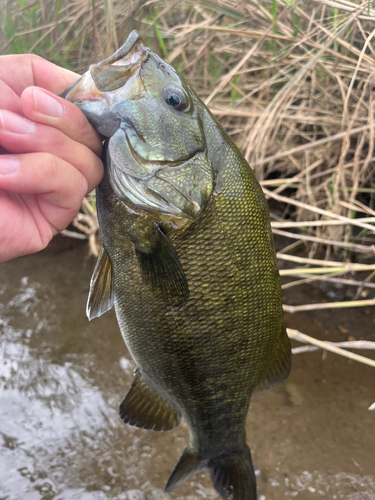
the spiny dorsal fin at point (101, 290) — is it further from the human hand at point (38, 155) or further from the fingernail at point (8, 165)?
the fingernail at point (8, 165)

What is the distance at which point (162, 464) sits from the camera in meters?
1.82

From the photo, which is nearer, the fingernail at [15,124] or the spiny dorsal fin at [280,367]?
the fingernail at [15,124]

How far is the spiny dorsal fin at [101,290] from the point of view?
1134mm

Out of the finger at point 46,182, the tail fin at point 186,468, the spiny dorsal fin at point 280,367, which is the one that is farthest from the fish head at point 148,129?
the tail fin at point 186,468

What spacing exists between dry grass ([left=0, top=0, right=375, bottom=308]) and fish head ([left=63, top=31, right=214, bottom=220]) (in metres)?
1.32

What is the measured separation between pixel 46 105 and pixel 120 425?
1662mm

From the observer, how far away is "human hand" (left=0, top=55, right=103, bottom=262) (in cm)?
86

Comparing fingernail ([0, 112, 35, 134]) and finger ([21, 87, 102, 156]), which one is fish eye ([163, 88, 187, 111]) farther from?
fingernail ([0, 112, 35, 134])

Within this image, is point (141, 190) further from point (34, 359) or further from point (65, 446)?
point (34, 359)

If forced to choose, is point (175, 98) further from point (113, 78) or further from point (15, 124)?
point (15, 124)

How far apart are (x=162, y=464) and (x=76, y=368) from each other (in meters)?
0.74

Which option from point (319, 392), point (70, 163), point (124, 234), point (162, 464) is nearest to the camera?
point (70, 163)

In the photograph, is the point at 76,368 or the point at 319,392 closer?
the point at 319,392

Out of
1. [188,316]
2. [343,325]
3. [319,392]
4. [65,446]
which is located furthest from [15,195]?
[343,325]
